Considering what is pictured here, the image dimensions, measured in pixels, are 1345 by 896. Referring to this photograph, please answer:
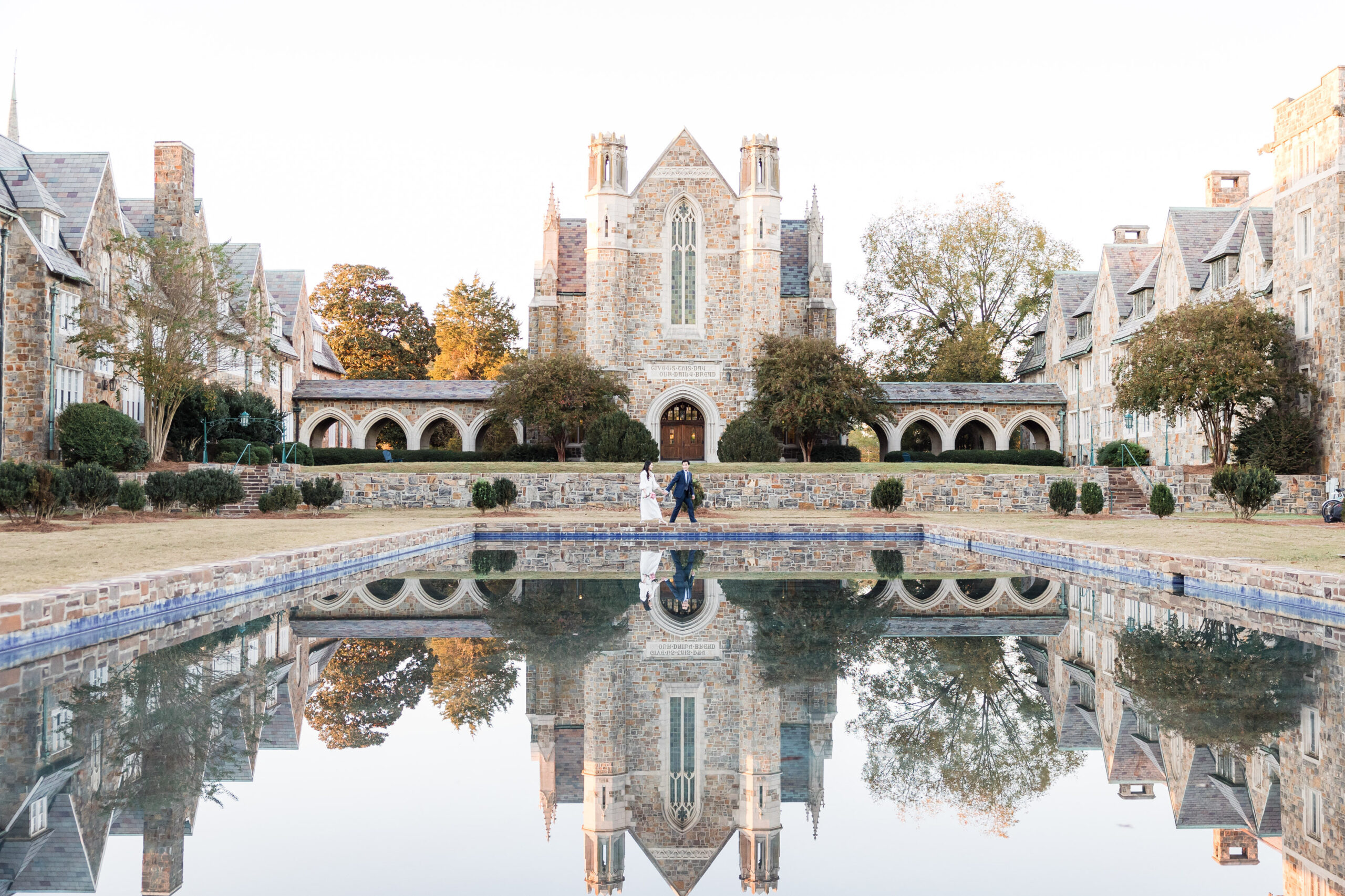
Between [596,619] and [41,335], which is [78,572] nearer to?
[596,619]

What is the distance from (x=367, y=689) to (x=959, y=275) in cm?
5085

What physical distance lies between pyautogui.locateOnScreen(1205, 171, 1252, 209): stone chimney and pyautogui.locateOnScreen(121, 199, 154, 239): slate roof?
1546 inches

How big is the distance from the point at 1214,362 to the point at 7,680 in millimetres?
28602

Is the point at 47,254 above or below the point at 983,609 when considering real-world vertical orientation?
above

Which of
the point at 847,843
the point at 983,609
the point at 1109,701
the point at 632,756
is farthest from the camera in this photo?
the point at 983,609

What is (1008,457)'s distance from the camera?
4047 centimetres

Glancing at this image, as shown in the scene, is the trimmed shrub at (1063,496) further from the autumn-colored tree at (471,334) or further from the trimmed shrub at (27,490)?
the autumn-colored tree at (471,334)

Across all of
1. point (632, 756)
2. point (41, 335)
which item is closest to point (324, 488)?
point (41, 335)

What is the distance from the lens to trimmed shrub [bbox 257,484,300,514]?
24969 mm

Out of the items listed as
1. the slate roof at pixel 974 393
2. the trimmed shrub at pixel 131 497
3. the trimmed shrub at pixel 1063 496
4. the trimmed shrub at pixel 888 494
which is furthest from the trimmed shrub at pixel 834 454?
the trimmed shrub at pixel 131 497

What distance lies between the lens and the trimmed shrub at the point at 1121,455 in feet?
115

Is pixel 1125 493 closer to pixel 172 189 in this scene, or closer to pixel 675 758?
pixel 675 758

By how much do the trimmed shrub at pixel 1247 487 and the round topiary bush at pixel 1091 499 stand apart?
2.67 m

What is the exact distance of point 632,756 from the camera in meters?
5.85
